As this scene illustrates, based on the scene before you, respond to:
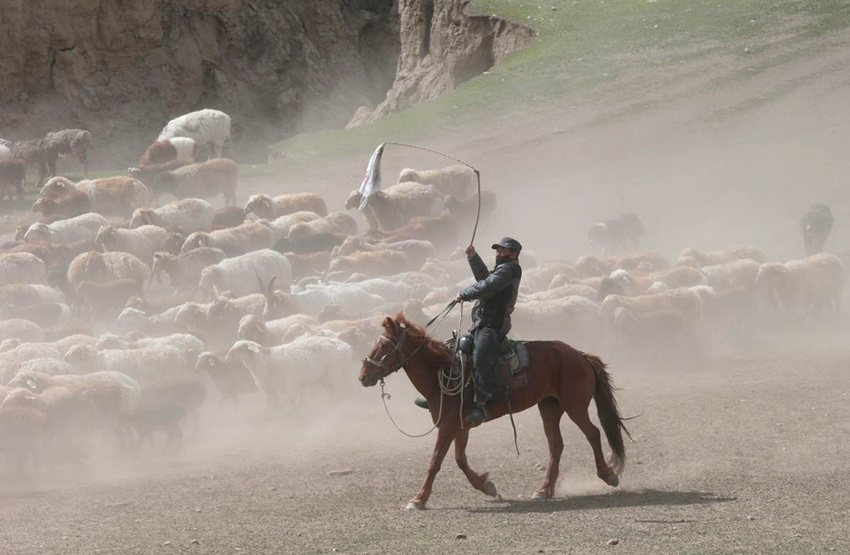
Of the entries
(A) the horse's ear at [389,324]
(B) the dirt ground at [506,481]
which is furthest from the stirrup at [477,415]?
(A) the horse's ear at [389,324]

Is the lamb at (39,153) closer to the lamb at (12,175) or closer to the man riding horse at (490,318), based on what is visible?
the lamb at (12,175)

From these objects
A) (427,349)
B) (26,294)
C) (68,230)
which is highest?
(427,349)

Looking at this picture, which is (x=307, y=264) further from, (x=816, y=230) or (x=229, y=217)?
(x=816, y=230)

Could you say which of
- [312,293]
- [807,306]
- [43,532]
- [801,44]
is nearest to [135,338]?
[312,293]

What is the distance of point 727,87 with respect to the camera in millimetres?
33062

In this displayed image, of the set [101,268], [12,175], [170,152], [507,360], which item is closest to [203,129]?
[170,152]

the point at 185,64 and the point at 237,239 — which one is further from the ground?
the point at 185,64

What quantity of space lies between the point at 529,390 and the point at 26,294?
10.7m

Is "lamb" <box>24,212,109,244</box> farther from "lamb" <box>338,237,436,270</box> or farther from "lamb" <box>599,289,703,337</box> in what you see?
"lamb" <box>599,289,703,337</box>

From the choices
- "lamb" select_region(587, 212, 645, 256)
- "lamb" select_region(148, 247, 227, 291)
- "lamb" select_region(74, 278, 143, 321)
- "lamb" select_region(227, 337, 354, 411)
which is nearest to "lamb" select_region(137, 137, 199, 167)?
"lamb" select_region(148, 247, 227, 291)

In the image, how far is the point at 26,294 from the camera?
18.6 m

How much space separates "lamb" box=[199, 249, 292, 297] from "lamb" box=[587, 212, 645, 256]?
7348 mm

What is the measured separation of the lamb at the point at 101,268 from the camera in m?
19.7

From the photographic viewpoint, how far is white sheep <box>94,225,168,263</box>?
2111cm
